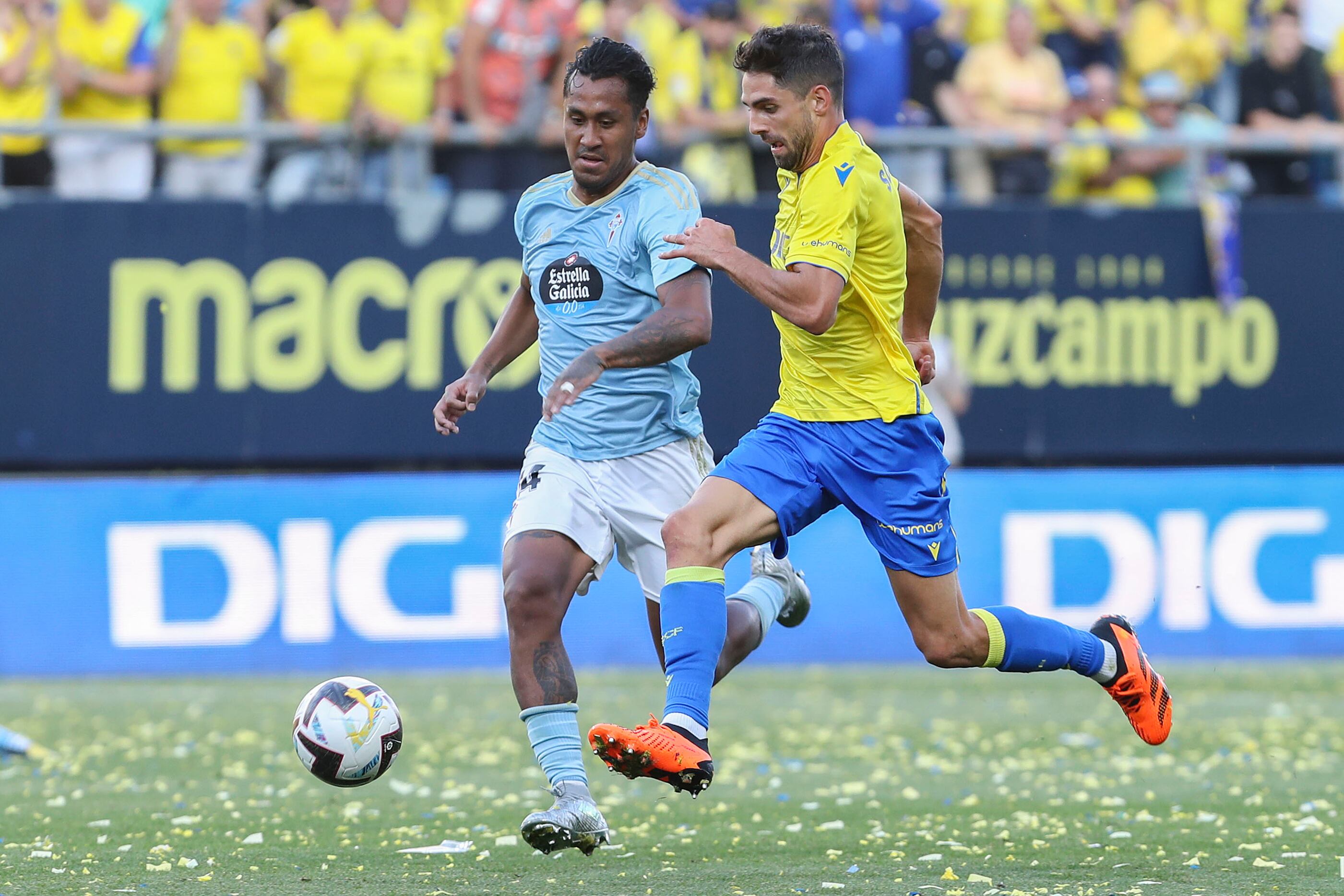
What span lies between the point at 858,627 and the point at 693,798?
207 inches

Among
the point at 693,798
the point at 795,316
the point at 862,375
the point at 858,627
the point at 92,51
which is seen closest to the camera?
the point at 795,316

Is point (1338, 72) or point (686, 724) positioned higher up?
point (1338, 72)

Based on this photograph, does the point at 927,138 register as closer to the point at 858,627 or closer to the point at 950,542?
the point at 858,627

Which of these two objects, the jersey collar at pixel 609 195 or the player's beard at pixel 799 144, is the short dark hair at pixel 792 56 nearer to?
the player's beard at pixel 799 144

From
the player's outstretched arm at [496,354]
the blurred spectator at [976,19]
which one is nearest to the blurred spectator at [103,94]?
the blurred spectator at [976,19]

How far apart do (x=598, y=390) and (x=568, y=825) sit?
1481 mm

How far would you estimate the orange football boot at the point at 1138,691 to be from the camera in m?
5.93

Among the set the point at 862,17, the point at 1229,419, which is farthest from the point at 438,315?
the point at 1229,419

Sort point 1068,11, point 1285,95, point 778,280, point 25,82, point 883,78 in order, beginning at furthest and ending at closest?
point 1285,95 < point 1068,11 < point 883,78 < point 25,82 < point 778,280

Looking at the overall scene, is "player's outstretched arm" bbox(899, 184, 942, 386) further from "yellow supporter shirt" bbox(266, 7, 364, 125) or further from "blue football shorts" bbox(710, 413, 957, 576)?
"yellow supporter shirt" bbox(266, 7, 364, 125)

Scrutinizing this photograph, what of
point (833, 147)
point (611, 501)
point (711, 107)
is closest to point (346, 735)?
point (611, 501)

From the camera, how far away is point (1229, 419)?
12242 mm

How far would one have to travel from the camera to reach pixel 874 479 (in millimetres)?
5402

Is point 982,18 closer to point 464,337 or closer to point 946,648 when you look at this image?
point 464,337
